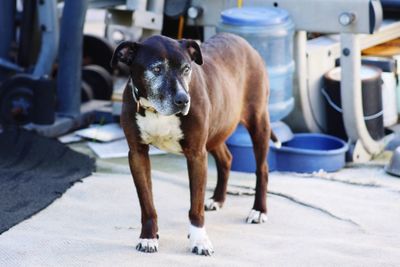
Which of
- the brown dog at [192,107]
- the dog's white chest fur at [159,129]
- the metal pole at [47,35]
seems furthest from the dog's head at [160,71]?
the metal pole at [47,35]

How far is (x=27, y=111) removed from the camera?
297 inches

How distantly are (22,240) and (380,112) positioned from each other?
338 centimetres

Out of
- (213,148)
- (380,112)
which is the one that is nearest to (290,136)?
(380,112)

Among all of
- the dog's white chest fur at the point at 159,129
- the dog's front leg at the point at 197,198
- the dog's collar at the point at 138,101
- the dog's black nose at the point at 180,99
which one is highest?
the dog's black nose at the point at 180,99

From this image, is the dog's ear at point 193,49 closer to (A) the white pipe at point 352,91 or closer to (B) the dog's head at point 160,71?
(B) the dog's head at point 160,71

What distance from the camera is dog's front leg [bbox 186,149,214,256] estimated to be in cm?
481

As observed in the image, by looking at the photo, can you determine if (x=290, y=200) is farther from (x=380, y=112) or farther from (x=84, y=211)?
(x=380, y=112)

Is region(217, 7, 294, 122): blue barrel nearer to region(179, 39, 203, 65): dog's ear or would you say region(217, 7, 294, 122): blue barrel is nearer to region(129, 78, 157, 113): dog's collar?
region(179, 39, 203, 65): dog's ear

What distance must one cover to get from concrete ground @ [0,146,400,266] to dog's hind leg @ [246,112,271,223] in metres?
0.09

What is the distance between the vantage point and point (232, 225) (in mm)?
5445

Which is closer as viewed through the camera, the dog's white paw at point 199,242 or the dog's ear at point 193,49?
the dog's ear at point 193,49

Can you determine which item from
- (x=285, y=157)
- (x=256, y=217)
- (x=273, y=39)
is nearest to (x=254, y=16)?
(x=273, y=39)

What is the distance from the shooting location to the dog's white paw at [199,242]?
4785 mm

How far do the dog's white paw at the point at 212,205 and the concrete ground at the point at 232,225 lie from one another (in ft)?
0.15
